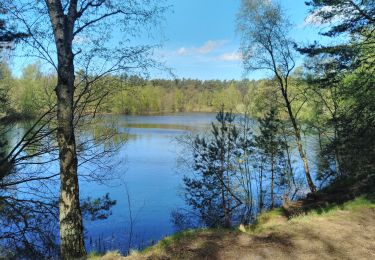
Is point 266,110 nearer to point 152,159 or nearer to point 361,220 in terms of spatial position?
point 152,159

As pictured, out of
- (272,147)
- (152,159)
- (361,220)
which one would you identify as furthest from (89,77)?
(152,159)

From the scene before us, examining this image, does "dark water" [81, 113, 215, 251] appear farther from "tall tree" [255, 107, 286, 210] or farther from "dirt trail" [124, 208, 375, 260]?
"tall tree" [255, 107, 286, 210]

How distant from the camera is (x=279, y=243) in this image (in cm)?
470

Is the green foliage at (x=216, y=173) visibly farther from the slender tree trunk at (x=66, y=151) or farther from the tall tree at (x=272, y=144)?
the slender tree trunk at (x=66, y=151)

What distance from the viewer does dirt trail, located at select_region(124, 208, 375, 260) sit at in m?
Result: 4.30

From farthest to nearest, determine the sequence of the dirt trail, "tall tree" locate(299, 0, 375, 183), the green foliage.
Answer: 1. the green foliage
2. "tall tree" locate(299, 0, 375, 183)
3. the dirt trail

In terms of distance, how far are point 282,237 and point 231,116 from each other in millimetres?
9636

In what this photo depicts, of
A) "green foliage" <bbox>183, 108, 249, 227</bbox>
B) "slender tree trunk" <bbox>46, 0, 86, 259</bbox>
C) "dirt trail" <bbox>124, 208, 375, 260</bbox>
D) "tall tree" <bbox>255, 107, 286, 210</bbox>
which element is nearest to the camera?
"dirt trail" <bbox>124, 208, 375, 260</bbox>

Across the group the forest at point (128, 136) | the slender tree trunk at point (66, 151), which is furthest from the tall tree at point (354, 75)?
the slender tree trunk at point (66, 151)

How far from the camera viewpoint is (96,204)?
8.01m

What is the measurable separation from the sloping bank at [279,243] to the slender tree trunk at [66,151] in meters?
0.76

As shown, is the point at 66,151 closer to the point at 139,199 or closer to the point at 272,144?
the point at 139,199

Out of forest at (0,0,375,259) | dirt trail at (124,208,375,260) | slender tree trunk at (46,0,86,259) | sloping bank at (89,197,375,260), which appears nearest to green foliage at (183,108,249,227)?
forest at (0,0,375,259)

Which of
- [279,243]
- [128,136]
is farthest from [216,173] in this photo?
[279,243]
